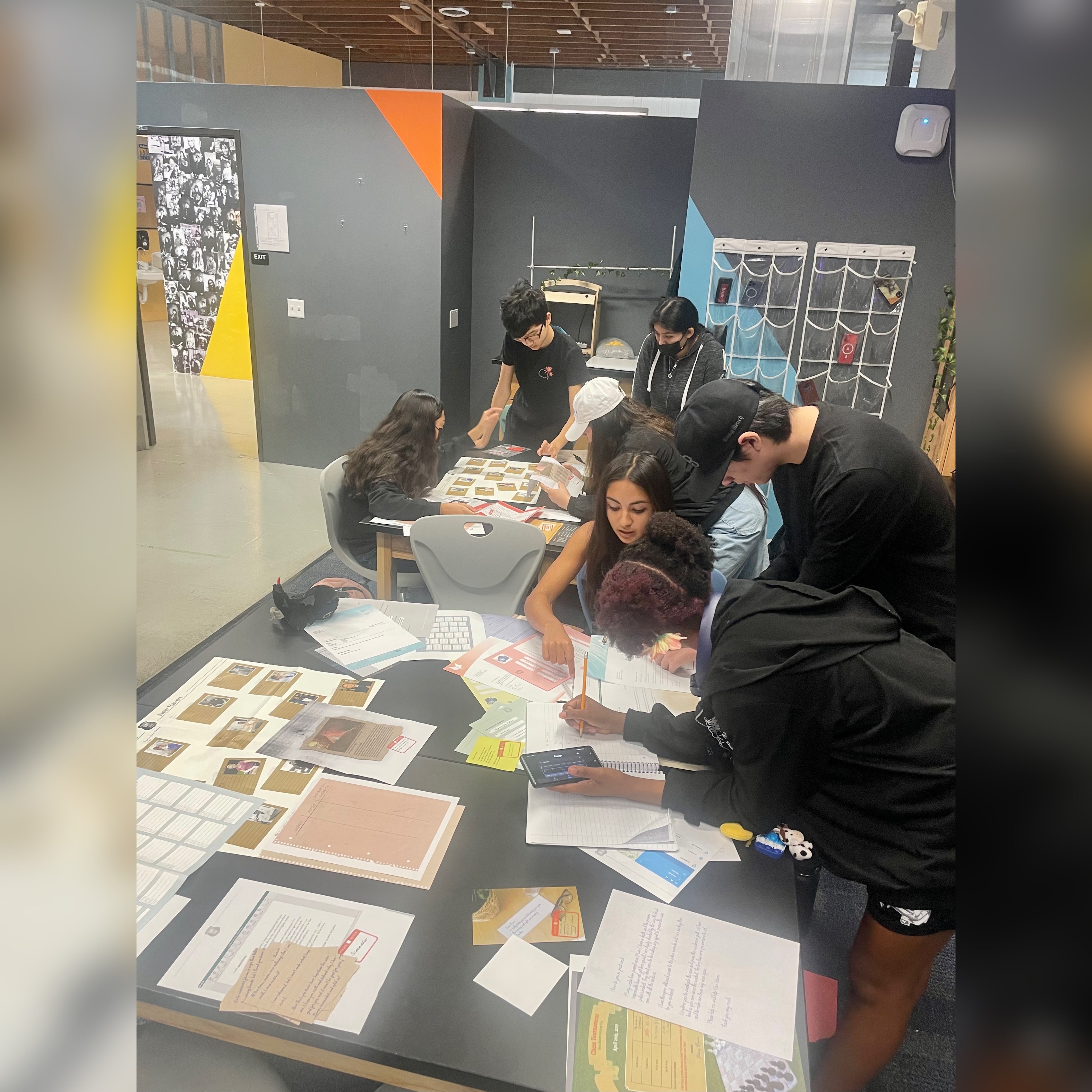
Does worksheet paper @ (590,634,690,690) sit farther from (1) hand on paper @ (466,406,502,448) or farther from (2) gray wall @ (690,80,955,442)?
(2) gray wall @ (690,80,955,442)

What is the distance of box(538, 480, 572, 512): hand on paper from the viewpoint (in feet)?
5.38

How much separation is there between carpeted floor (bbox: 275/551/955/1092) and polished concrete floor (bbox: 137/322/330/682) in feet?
0.36

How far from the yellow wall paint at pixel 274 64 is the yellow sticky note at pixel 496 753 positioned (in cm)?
151

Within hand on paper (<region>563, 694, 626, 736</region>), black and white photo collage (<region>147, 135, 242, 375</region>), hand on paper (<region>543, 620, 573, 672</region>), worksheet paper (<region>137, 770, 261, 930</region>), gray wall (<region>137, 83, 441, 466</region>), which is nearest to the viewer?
black and white photo collage (<region>147, 135, 242, 375</region>)

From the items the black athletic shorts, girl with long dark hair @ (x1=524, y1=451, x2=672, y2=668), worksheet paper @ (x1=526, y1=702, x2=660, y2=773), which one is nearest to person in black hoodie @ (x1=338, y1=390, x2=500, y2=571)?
girl with long dark hair @ (x1=524, y1=451, x2=672, y2=668)

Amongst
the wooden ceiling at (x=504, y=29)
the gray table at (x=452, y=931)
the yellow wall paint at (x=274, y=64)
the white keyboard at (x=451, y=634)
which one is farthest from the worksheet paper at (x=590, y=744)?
the yellow wall paint at (x=274, y=64)

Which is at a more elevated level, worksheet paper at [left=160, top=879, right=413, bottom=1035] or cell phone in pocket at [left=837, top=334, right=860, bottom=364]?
cell phone in pocket at [left=837, top=334, right=860, bottom=364]

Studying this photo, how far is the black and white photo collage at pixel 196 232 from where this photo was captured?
0.84 meters

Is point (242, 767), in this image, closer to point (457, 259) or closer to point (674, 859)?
point (674, 859)

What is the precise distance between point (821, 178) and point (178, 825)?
A: 5.98 feet

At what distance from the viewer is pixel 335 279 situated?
1698 mm

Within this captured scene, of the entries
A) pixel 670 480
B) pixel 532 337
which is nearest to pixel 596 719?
pixel 670 480

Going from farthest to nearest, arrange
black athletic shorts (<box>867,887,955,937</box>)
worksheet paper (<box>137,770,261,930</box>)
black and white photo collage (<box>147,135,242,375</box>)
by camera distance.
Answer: black athletic shorts (<box>867,887,955,937</box>)
worksheet paper (<box>137,770,261,930</box>)
black and white photo collage (<box>147,135,242,375</box>)

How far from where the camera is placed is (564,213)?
175 centimetres
